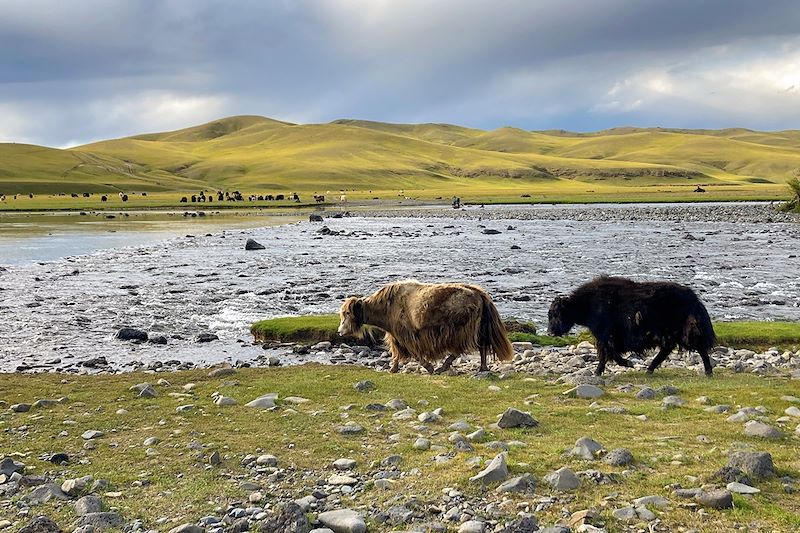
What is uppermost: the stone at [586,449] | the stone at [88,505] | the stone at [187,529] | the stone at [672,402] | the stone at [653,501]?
the stone at [653,501]

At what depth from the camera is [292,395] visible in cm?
1048

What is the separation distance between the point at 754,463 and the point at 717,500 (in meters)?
0.82

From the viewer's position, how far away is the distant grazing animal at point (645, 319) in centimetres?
1138

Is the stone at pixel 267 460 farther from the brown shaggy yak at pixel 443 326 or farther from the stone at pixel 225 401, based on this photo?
the brown shaggy yak at pixel 443 326

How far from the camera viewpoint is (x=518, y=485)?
6137 mm

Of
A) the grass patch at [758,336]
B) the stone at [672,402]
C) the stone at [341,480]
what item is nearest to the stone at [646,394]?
the stone at [672,402]

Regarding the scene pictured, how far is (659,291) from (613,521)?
6.92 metres

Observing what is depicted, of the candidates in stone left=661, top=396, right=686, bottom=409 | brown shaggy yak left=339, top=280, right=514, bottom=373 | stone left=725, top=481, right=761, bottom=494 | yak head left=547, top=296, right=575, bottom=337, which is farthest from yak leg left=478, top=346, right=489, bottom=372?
stone left=725, top=481, right=761, bottom=494

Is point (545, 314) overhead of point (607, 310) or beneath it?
beneath

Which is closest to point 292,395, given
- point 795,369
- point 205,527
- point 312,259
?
point 205,527

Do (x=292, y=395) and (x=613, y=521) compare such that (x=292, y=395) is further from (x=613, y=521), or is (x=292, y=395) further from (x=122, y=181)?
(x=122, y=181)

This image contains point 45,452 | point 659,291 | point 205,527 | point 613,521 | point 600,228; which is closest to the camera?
point 613,521

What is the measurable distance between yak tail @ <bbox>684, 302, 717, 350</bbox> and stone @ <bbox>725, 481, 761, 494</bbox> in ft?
19.0

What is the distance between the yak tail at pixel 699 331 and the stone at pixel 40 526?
9236mm
